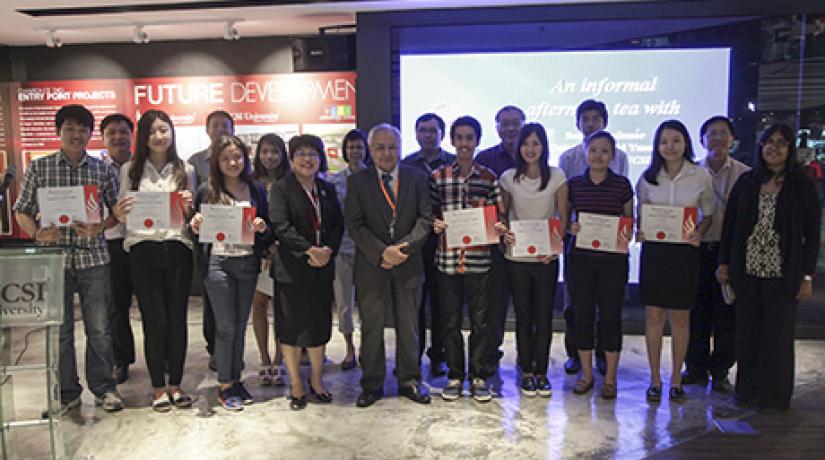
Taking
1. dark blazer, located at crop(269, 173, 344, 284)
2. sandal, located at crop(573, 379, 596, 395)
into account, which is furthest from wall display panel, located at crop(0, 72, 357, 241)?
sandal, located at crop(573, 379, 596, 395)

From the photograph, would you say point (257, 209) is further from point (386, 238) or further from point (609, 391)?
point (609, 391)

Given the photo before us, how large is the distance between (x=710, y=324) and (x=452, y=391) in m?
1.72

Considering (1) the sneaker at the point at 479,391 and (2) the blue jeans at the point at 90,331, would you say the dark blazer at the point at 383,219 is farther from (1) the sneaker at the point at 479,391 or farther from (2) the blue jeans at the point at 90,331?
(2) the blue jeans at the point at 90,331

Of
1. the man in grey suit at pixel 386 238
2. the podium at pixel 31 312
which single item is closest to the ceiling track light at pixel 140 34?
the man in grey suit at pixel 386 238

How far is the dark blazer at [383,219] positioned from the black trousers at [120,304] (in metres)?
1.53

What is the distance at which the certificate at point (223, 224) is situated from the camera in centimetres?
310

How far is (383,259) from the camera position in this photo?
10.6ft

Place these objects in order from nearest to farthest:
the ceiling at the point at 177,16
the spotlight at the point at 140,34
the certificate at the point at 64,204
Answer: the certificate at the point at 64,204 → the ceiling at the point at 177,16 → the spotlight at the point at 140,34

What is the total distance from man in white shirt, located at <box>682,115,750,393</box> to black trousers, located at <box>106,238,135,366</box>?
3.57 meters

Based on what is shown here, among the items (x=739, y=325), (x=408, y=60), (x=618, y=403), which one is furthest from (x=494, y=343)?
(x=408, y=60)

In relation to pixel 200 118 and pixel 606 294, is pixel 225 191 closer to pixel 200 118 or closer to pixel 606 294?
pixel 606 294

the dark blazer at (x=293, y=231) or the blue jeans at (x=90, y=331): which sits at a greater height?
the dark blazer at (x=293, y=231)

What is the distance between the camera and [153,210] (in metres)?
3.08

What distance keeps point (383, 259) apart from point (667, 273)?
1593mm
